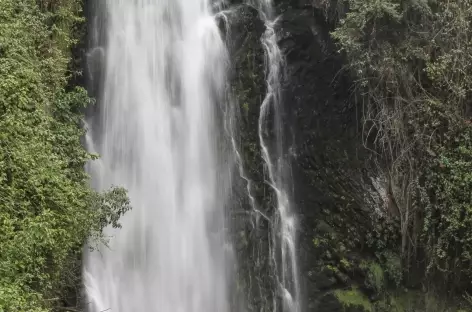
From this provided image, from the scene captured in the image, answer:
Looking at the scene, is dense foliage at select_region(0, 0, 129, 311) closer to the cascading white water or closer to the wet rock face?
the cascading white water

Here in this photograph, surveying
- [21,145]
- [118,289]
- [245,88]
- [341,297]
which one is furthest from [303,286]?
[21,145]

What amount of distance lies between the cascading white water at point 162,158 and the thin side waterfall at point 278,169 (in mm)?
1204

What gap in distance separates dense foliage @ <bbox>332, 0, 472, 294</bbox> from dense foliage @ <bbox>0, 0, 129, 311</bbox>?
6184 millimetres

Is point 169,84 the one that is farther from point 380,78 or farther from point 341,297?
point 341,297

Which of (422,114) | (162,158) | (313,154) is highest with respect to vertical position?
(422,114)

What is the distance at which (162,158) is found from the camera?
11.3 m

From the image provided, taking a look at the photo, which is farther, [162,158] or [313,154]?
[313,154]

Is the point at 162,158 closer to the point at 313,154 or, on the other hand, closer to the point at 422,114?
the point at 313,154

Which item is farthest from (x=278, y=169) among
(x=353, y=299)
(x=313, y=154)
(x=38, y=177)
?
(x=38, y=177)

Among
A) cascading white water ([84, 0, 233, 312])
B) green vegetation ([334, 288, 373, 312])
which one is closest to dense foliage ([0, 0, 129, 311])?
cascading white water ([84, 0, 233, 312])

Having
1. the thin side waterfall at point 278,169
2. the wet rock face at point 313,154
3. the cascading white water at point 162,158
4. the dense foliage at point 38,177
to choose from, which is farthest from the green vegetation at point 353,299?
the dense foliage at point 38,177

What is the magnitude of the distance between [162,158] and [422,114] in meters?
6.14

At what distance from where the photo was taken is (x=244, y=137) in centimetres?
1178

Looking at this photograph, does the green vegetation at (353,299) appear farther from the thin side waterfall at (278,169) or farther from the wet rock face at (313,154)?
the thin side waterfall at (278,169)
